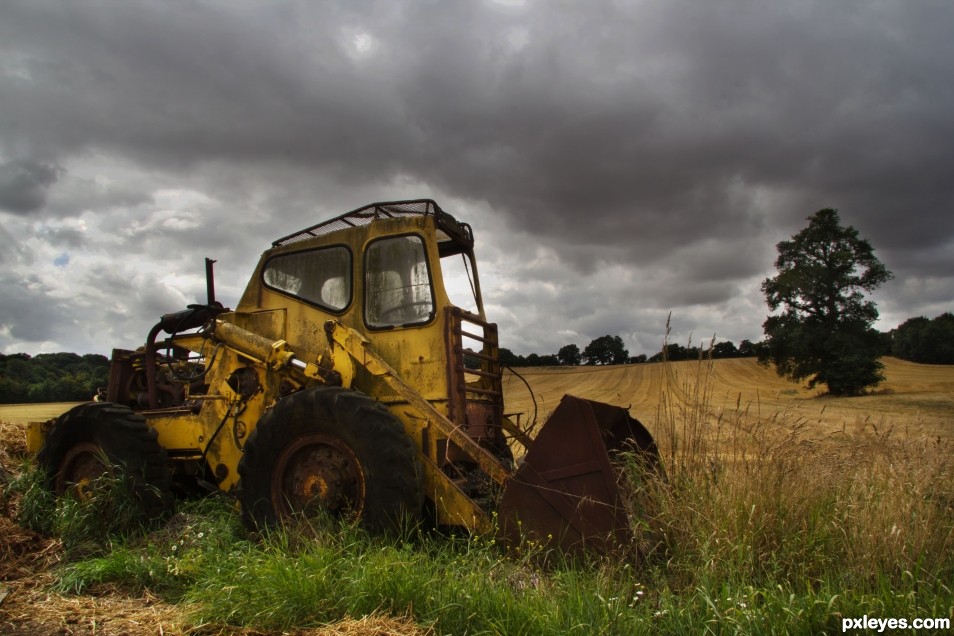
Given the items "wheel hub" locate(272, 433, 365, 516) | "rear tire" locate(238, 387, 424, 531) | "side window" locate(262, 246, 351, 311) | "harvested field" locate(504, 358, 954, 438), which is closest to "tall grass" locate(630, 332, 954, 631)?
"rear tire" locate(238, 387, 424, 531)

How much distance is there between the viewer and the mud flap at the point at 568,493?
159 inches

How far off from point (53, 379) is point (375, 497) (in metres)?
18.5

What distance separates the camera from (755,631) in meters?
2.87

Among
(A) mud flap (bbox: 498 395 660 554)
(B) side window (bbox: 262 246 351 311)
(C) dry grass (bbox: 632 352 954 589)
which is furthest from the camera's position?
(B) side window (bbox: 262 246 351 311)

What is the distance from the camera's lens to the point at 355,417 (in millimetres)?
4773

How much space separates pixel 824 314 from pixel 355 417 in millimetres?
36041

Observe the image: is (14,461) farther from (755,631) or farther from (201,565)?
(755,631)

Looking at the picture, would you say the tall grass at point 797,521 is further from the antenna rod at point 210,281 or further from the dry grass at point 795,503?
the antenna rod at point 210,281

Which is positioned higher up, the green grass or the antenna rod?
the antenna rod

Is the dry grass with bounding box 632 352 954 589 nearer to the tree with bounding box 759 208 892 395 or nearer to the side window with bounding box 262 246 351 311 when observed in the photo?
the side window with bounding box 262 246 351 311

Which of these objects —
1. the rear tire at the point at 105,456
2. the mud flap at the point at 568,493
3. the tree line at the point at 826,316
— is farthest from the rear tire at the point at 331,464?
the tree line at the point at 826,316

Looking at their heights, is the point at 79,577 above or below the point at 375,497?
below

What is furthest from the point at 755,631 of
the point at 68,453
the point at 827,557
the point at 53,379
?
the point at 53,379

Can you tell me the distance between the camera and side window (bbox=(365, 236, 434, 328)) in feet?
18.8
